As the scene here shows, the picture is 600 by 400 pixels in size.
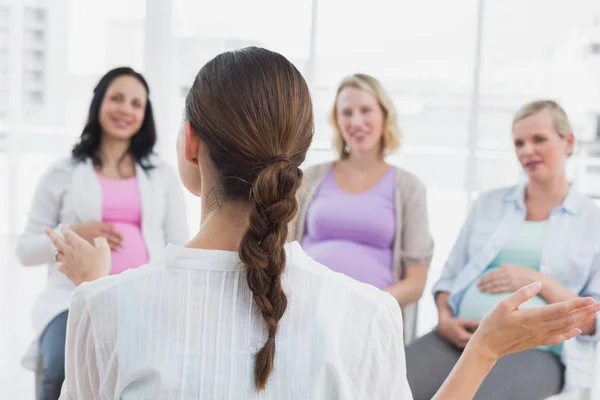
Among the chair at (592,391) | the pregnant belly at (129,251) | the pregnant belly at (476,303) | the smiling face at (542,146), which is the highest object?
the smiling face at (542,146)

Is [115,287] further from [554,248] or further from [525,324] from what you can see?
[554,248]

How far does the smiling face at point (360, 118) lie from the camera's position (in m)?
2.81

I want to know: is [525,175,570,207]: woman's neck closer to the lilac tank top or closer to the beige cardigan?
the beige cardigan

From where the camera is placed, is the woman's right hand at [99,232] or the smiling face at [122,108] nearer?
the woman's right hand at [99,232]

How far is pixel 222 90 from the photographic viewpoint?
102 cm

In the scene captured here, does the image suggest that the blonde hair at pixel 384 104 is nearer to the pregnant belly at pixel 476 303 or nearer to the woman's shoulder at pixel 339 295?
the pregnant belly at pixel 476 303

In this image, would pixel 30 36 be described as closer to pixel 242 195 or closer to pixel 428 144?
pixel 428 144

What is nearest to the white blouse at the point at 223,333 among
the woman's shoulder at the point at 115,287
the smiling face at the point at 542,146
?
the woman's shoulder at the point at 115,287

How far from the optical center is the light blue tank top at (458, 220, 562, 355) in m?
2.48

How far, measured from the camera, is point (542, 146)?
8.32 feet

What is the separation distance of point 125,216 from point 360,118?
3.27 ft

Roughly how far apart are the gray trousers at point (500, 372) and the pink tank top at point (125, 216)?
3.53 ft

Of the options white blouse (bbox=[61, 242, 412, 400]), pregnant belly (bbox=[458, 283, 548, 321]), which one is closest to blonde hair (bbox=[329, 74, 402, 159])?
pregnant belly (bbox=[458, 283, 548, 321])

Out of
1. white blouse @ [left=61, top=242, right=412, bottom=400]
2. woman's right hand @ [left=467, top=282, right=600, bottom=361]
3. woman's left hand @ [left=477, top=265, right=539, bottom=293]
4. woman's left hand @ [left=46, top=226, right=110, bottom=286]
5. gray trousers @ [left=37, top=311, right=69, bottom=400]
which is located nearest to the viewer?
white blouse @ [left=61, top=242, right=412, bottom=400]
